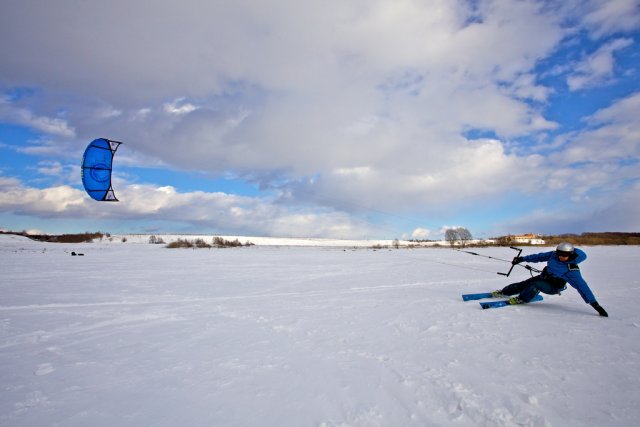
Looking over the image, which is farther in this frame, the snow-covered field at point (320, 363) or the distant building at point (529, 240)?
the distant building at point (529, 240)

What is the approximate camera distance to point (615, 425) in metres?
2.38

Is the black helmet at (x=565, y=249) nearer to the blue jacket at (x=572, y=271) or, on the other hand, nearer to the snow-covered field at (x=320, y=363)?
the blue jacket at (x=572, y=271)

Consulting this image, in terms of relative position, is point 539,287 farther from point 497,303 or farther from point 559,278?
point 497,303

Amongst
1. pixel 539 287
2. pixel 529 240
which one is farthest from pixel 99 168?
pixel 529 240

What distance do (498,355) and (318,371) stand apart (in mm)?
2068

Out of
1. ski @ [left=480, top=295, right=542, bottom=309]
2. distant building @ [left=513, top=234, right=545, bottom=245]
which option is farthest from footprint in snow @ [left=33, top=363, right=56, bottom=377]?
distant building @ [left=513, top=234, right=545, bottom=245]

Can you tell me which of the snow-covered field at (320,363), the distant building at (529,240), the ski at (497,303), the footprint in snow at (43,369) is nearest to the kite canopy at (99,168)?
the snow-covered field at (320,363)

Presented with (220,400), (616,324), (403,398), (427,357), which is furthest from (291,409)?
(616,324)

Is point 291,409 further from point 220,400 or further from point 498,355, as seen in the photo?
point 498,355

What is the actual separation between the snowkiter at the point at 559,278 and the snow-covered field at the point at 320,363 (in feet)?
1.07

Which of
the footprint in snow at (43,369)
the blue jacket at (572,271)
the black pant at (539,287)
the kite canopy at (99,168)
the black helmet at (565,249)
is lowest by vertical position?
the footprint in snow at (43,369)

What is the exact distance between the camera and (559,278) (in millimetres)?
5980

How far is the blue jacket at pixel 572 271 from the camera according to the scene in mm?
5488

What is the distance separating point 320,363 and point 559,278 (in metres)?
5.04
